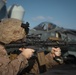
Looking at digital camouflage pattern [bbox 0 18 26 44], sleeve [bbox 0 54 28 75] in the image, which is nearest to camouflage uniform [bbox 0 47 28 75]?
sleeve [bbox 0 54 28 75]

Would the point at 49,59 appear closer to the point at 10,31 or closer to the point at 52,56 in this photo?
the point at 52,56

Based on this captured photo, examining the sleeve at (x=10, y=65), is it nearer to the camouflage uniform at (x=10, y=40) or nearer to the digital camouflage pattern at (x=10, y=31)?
the camouflage uniform at (x=10, y=40)

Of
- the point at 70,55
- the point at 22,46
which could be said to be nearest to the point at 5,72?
the point at 22,46

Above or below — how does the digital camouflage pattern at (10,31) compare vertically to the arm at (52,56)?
above

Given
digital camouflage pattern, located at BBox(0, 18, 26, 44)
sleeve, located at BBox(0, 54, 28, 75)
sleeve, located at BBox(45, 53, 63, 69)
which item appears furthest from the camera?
sleeve, located at BBox(45, 53, 63, 69)

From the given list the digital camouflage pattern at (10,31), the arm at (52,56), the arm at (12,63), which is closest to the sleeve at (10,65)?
the arm at (12,63)

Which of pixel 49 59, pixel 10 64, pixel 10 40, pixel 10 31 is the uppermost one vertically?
pixel 10 31

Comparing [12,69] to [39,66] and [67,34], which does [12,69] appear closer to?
[39,66]

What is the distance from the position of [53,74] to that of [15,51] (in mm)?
2904

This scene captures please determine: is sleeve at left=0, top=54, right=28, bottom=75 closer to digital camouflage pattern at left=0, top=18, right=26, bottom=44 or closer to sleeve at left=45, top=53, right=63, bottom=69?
digital camouflage pattern at left=0, top=18, right=26, bottom=44

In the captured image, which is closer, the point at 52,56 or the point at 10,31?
the point at 10,31

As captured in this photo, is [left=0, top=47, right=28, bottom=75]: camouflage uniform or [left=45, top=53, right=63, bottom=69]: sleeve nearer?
[left=0, top=47, right=28, bottom=75]: camouflage uniform

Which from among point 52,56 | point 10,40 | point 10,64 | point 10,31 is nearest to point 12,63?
point 10,64

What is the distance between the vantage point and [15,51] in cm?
528
